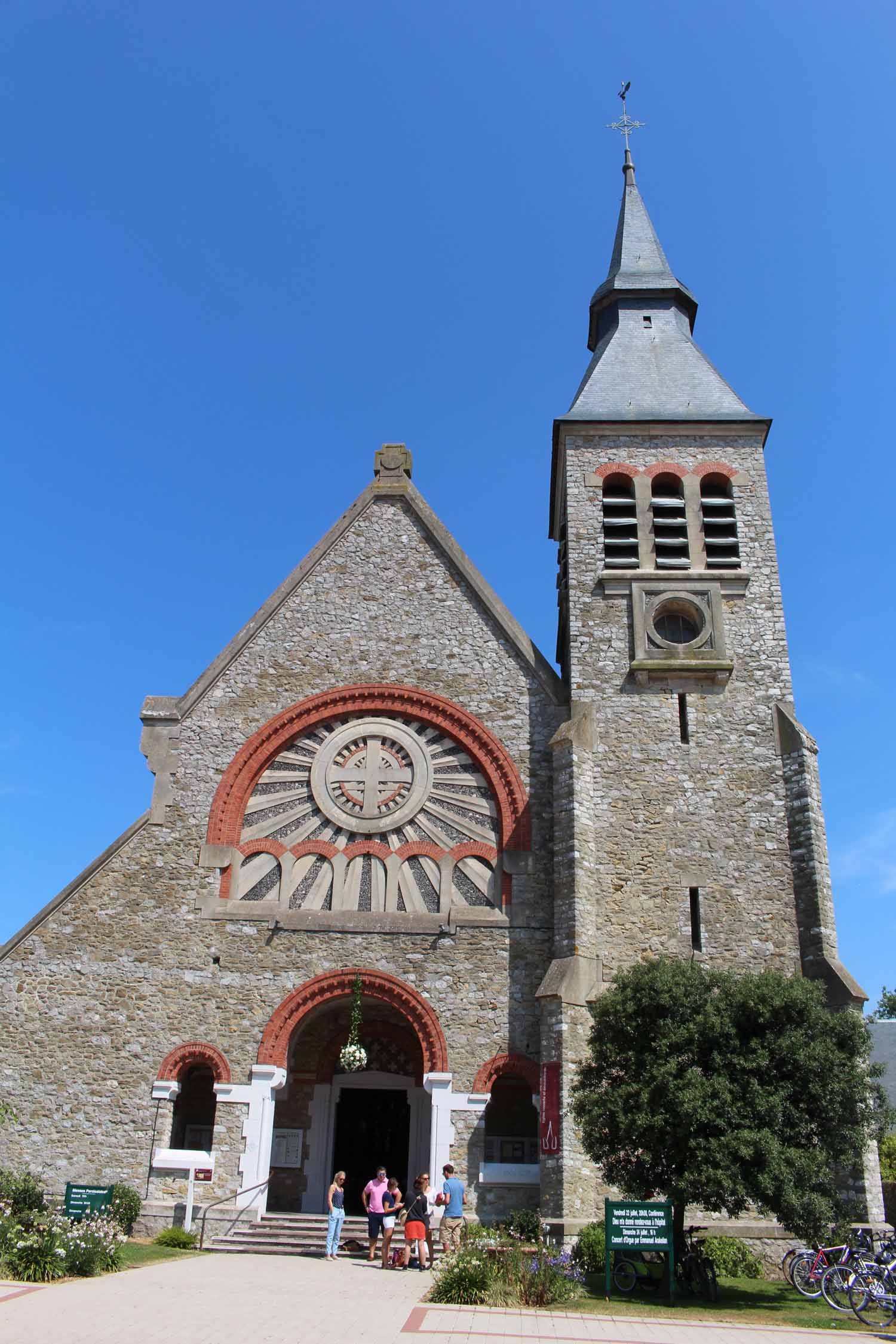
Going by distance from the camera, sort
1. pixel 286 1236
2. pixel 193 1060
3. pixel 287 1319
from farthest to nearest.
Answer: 1. pixel 193 1060
2. pixel 286 1236
3. pixel 287 1319

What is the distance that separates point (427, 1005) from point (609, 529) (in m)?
10.6

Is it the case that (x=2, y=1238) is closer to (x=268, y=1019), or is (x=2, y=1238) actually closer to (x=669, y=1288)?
(x=268, y=1019)

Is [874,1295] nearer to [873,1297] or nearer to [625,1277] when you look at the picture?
[873,1297]

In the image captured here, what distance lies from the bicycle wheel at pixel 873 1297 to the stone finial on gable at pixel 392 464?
16675 millimetres

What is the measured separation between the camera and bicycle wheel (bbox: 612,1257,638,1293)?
42.2 ft

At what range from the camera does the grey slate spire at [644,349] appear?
2270cm

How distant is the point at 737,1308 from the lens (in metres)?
12.1

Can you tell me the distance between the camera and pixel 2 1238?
11859mm

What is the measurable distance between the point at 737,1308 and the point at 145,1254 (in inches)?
318

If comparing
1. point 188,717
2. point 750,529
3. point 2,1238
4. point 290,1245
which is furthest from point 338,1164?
point 750,529

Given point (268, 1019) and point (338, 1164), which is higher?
point (268, 1019)

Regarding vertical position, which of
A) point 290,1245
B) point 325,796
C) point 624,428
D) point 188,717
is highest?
point 624,428

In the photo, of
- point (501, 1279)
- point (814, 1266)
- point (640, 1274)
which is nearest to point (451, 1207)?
point (640, 1274)

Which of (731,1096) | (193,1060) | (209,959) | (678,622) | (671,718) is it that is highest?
(678,622)
